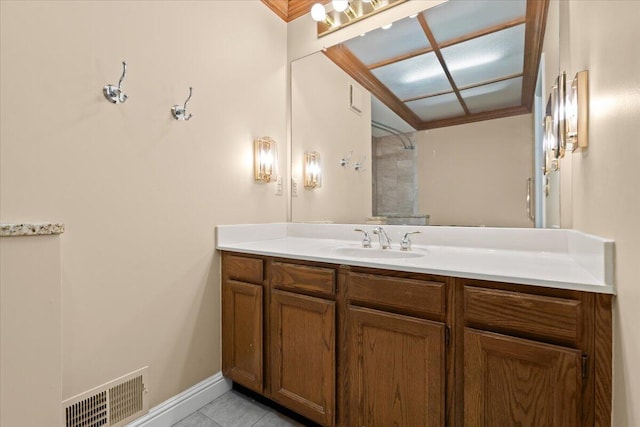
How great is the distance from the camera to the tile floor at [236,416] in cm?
152

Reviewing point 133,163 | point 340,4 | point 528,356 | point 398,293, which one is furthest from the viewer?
Result: point 340,4

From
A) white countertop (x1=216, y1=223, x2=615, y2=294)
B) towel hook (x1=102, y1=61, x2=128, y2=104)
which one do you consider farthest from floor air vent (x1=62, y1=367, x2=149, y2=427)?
towel hook (x1=102, y1=61, x2=128, y2=104)

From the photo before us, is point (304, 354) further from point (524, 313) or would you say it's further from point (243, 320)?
point (524, 313)

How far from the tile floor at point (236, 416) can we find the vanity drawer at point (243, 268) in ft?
2.29

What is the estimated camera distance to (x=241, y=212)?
6.48 ft

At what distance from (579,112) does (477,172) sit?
2.06 ft

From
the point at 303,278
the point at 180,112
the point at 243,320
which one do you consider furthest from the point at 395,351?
the point at 180,112

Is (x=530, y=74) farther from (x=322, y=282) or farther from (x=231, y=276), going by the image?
(x=231, y=276)

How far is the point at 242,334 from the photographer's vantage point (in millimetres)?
1688

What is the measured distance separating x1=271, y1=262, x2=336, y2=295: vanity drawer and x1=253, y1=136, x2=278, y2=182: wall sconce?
0.78 metres

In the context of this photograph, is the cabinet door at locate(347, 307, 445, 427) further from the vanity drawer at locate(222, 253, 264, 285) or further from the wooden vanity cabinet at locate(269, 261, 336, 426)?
the vanity drawer at locate(222, 253, 264, 285)

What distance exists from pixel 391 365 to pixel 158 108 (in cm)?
162

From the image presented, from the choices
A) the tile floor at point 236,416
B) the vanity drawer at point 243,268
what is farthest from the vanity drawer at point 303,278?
the tile floor at point 236,416

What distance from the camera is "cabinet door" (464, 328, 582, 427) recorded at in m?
0.86
